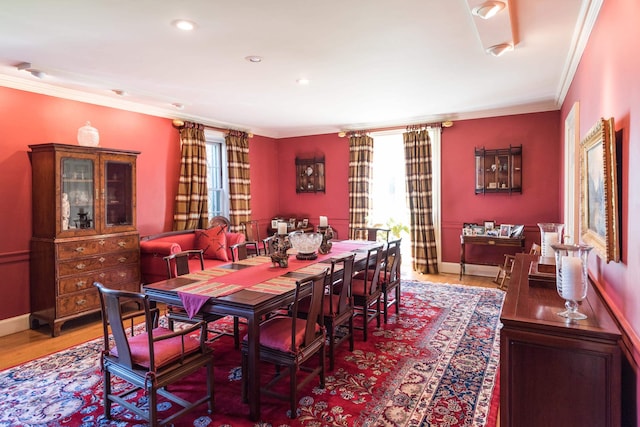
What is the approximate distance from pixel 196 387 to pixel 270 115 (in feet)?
13.9

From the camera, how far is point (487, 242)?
18.4 feet

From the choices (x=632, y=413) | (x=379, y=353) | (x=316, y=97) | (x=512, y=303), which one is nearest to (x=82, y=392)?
(x=379, y=353)

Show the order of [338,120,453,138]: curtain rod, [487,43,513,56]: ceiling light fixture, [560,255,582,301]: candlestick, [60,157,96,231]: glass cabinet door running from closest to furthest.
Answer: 1. [560,255,582,301]: candlestick
2. [487,43,513,56]: ceiling light fixture
3. [60,157,96,231]: glass cabinet door
4. [338,120,453,138]: curtain rod

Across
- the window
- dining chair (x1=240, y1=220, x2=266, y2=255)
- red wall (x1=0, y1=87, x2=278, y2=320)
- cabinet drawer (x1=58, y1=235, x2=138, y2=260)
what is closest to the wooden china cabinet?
cabinet drawer (x1=58, y1=235, x2=138, y2=260)

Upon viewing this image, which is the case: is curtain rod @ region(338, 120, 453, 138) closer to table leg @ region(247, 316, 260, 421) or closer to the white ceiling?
the white ceiling

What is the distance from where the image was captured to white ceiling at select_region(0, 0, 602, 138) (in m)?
2.54

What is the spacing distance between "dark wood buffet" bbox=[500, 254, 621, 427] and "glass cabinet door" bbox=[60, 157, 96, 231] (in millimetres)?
4134

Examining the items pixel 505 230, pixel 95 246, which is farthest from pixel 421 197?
pixel 95 246

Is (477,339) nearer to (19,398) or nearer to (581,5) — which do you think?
(581,5)

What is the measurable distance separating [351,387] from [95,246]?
124 inches

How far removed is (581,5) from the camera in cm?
256

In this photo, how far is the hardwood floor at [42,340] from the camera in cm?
331

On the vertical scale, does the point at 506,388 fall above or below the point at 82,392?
above

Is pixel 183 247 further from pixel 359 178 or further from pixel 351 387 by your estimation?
pixel 351 387
